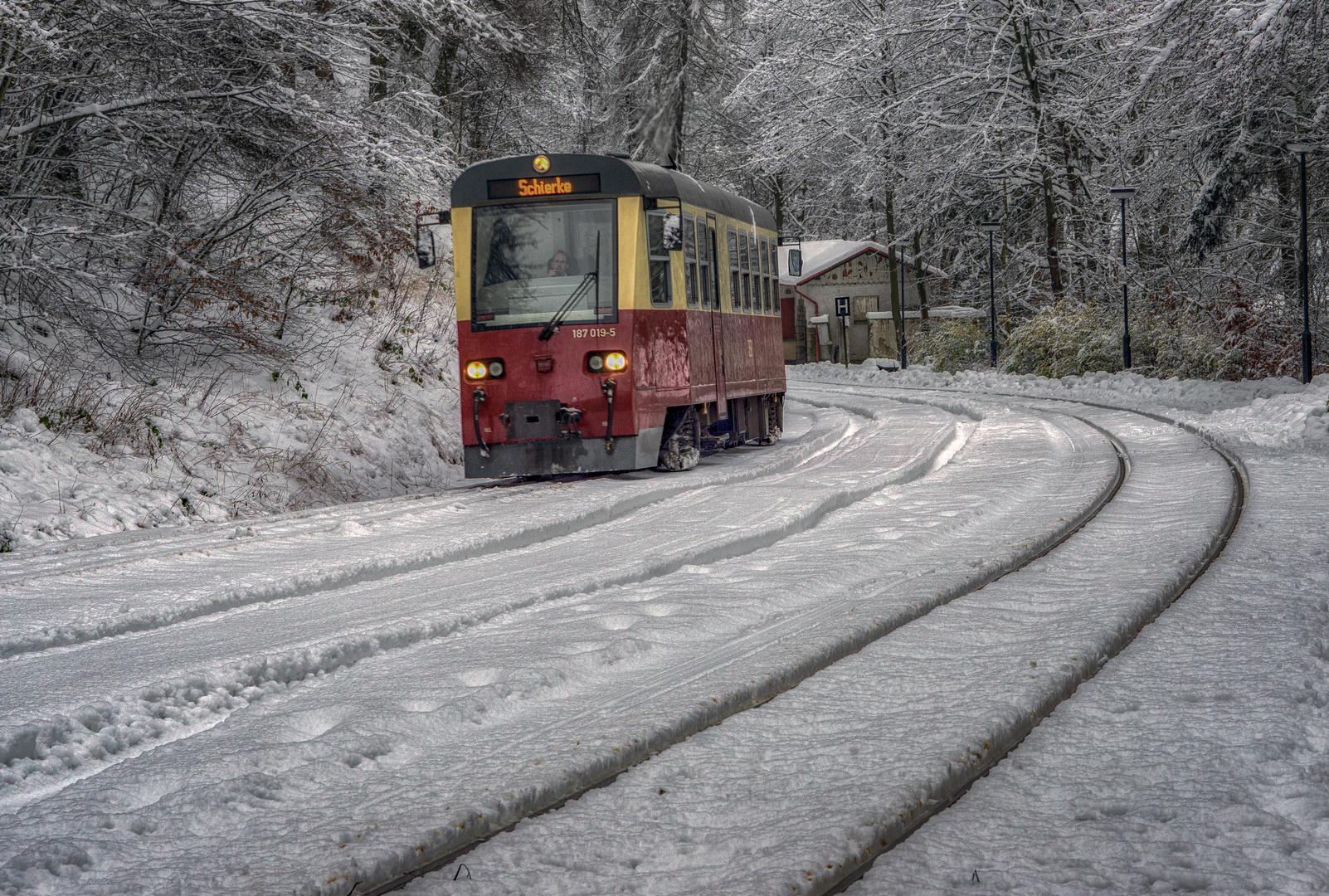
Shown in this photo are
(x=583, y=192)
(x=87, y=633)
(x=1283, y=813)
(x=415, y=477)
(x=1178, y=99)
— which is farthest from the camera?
(x=1178, y=99)

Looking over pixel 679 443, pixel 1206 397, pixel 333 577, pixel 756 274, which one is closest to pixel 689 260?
pixel 679 443

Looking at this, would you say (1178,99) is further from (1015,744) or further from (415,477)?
(1015,744)

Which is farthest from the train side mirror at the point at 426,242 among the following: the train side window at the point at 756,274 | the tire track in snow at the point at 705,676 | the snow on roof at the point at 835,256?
the snow on roof at the point at 835,256

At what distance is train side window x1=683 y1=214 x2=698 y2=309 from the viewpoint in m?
13.7

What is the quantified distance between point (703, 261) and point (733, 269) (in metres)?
1.48

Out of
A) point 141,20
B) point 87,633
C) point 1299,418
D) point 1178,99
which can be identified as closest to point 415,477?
point 141,20

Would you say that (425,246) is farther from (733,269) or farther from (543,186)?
(733,269)

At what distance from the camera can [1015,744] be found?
4125mm

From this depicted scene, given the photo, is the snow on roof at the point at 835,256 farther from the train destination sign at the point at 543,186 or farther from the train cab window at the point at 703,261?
the train destination sign at the point at 543,186

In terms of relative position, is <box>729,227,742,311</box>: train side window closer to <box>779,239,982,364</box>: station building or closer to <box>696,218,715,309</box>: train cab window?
<box>696,218,715,309</box>: train cab window

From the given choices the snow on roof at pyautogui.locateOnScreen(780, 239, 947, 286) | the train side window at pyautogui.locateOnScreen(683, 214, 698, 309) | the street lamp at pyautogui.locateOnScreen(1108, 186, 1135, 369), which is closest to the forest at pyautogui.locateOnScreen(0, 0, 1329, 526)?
the street lamp at pyautogui.locateOnScreen(1108, 186, 1135, 369)

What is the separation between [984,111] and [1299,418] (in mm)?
22081

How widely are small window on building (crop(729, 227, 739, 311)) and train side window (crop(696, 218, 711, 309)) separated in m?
1.04

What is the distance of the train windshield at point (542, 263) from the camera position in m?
12.7
